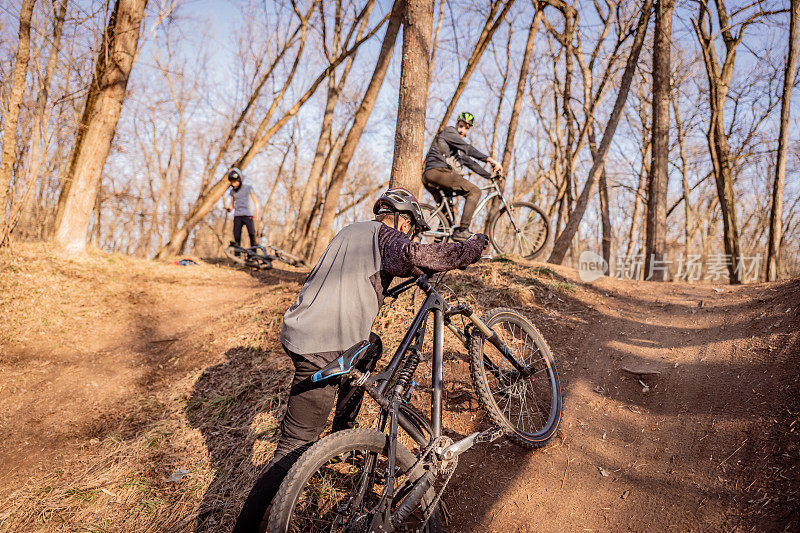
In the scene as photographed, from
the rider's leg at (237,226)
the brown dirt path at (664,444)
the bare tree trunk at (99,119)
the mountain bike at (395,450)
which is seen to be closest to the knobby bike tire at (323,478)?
the mountain bike at (395,450)

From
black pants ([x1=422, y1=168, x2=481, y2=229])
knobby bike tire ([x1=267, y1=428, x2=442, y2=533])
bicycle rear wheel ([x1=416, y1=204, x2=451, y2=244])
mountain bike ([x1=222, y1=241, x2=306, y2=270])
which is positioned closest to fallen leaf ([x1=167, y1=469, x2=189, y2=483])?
knobby bike tire ([x1=267, y1=428, x2=442, y2=533])

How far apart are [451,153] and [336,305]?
4623 mm

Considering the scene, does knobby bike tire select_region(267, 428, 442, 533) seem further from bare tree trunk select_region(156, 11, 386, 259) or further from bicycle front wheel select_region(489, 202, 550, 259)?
bare tree trunk select_region(156, 11, 386, 259)

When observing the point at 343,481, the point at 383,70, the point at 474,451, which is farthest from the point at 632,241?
the point at 343,481

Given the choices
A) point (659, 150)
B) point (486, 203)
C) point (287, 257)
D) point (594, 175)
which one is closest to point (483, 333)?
point (486, 203)

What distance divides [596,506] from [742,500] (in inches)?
33.8

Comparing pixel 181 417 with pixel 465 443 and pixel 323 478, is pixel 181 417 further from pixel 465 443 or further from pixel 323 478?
pixel 465 443

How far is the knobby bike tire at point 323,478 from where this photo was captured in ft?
6.64

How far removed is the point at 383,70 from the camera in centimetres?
946

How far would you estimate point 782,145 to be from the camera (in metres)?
8.82

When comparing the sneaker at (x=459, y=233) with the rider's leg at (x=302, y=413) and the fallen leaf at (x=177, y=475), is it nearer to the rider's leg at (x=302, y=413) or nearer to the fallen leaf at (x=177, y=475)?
the rider's leg at (x=302, y=413)

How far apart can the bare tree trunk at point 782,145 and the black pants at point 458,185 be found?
727cm

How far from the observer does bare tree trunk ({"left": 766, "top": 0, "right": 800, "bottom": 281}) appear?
8766 mm

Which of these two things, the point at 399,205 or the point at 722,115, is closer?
the point at 399,205
